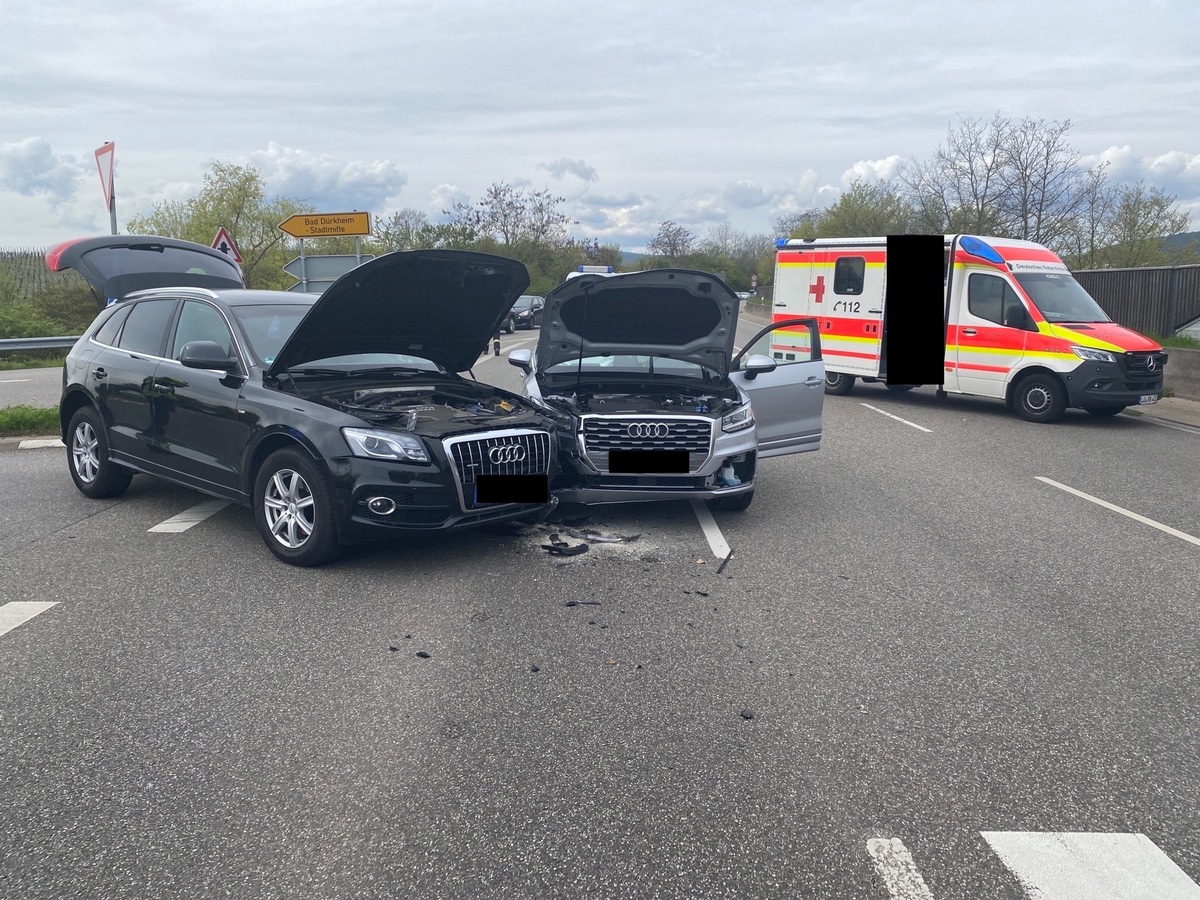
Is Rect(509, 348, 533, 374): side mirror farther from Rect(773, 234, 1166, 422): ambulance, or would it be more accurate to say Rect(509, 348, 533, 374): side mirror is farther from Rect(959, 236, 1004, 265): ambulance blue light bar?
Rect(959, 236, 1004, 265): ambulance blue light bar

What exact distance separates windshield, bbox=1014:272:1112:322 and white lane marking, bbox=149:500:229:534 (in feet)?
36.9

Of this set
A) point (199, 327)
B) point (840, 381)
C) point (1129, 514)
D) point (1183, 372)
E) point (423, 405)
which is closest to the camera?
point (423, 405)

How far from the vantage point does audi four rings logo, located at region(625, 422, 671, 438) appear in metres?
6.70

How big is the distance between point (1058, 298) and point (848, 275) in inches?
129

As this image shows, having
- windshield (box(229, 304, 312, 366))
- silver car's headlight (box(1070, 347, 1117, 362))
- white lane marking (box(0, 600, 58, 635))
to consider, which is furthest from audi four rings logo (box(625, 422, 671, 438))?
silver car's headlight (box(1070, 347, 1117, 362))

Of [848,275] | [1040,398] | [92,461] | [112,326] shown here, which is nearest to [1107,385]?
[1040,398]

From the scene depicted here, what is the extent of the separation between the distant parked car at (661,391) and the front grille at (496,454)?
0.58 m

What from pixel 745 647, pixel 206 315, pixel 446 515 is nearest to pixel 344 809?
pixel 745 647

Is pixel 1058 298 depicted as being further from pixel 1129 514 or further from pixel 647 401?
pixel 647 401

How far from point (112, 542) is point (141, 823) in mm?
3939

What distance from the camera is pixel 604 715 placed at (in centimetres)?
383

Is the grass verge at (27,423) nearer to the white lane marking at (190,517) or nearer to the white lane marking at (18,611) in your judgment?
the white lane marking at (190,517)

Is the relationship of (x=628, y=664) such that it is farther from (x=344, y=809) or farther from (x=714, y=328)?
(x=714, y=328)

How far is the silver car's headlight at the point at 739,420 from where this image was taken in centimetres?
692
